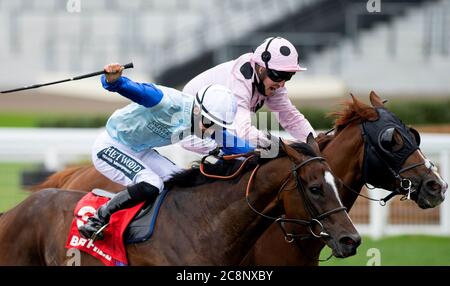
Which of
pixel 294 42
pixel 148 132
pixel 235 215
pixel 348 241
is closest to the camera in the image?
pixel 348 241

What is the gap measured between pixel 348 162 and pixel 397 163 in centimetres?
30

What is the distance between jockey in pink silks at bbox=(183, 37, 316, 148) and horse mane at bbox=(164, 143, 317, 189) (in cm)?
22

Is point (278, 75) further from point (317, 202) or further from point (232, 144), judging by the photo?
point (317, 202)

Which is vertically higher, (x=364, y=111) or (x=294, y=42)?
(x=364, y=111)

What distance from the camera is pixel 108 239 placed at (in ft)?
18.5

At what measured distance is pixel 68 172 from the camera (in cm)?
784

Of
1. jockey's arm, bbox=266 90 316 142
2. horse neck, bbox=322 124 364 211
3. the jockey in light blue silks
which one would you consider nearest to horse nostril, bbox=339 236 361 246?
the jockey in light blue silks

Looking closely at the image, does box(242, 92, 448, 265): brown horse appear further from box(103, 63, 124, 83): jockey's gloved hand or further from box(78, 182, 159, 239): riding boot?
box(103, 63, 124, 83): jockey's gloved hand

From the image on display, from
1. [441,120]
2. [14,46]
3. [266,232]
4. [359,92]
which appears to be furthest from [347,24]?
[266,232]

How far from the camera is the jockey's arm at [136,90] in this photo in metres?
5.44

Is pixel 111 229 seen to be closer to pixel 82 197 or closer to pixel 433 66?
pixel 82 197

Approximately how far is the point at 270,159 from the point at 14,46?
23725 mm

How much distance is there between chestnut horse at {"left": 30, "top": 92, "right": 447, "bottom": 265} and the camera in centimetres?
588

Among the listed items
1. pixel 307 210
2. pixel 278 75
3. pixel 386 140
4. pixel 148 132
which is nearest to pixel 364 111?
pixel 386 140
